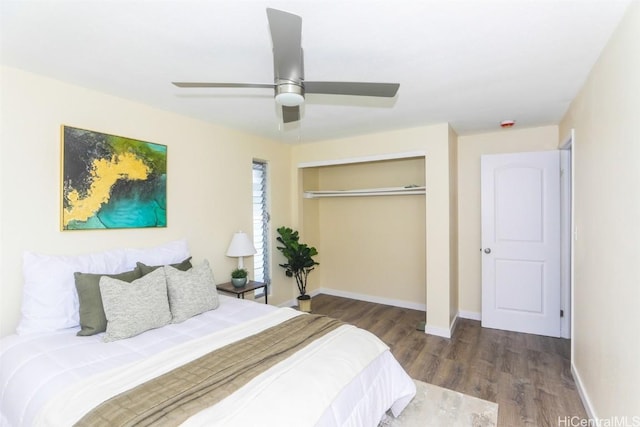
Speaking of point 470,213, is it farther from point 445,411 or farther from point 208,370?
point 208,370

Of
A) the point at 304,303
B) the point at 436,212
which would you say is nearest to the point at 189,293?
the point at 304,303

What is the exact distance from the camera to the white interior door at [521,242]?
3.47 metres

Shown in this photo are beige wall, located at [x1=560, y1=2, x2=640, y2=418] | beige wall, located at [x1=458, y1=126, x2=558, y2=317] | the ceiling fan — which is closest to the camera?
the ceiling fan

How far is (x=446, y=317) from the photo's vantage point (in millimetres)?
3482

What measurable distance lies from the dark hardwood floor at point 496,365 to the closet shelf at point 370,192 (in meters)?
1.69

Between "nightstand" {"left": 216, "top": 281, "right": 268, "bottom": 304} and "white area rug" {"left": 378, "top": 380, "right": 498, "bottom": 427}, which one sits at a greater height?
"nightstand" {"left": 216, "top": 281, "right": 268, "bottom": 304}

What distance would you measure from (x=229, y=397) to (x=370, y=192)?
11.2 ft

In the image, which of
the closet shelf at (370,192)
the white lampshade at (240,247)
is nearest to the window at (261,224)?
the white lampshade at (240,247)

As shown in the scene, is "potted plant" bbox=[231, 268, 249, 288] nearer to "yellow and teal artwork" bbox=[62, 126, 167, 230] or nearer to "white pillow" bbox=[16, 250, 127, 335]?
"yellow and teal artwork" bbox=[62, 126, 167, 230]

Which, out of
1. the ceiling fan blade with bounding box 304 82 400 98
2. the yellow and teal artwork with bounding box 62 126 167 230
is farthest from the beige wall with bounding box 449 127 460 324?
the yellow and teal artwork with bounding box 62 126 167 230

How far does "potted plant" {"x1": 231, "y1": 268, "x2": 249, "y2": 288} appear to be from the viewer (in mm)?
3258

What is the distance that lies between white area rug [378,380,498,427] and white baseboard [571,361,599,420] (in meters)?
0.56

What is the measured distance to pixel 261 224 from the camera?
412 cm

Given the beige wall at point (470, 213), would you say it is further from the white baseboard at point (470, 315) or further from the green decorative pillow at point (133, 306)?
the green decorative pillow at point (133, 306)
